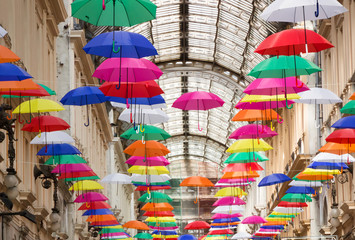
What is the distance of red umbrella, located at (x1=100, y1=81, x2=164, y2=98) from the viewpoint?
18.5 m

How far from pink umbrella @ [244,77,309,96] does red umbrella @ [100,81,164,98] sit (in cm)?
219

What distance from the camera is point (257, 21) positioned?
45969 millimetres

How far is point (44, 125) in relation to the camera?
20.1m

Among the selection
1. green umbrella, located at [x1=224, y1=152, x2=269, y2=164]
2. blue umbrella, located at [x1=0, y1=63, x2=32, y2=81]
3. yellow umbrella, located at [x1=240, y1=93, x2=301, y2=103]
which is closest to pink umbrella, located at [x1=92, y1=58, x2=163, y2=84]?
blue umbrella, located at [x1=0, y1=63, x2=32, y2=81]

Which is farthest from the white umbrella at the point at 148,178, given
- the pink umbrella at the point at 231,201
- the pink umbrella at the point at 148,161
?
the pink umbrella at the point at 231,201

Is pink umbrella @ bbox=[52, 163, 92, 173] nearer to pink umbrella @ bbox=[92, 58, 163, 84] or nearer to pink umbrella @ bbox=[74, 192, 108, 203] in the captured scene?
pink umbrella @ bbox=[74, 192, 108, 203]

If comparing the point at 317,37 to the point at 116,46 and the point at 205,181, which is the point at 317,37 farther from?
the point at 205,181

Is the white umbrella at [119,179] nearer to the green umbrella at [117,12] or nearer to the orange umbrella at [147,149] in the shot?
the orange umbrella at [147,149]

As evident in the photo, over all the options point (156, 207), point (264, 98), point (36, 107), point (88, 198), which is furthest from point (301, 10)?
point (156, 207)

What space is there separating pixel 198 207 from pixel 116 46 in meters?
66.7

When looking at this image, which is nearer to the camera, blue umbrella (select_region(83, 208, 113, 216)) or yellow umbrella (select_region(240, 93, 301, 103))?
yellow umbrella (select_region(240, 93, 301, 103))

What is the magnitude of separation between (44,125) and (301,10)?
6975mm

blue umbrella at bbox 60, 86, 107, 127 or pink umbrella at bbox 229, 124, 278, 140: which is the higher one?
blue umbrella at bbox 60, 86, 107, 127

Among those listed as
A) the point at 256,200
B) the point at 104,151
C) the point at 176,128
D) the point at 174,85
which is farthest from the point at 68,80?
the point at 176,128
